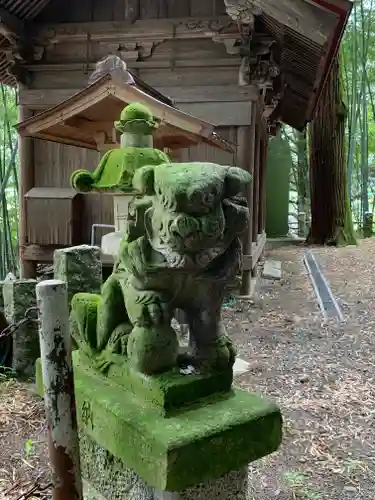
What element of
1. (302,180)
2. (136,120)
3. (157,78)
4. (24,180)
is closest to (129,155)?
(136,120)

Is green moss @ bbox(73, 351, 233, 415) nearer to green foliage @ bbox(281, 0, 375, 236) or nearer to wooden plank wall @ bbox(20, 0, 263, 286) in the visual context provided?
wooden plank wall @ bbox(20, 0, 263, 286)

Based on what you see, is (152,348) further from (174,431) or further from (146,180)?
(146,180)

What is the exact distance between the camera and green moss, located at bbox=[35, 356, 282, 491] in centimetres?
169

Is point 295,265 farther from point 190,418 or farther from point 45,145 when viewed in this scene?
point 190,418

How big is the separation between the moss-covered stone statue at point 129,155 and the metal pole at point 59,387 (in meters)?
1.60

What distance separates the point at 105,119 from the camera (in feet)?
17.5

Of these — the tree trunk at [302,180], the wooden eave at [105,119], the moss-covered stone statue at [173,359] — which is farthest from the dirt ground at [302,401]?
the tree trunk at [302,180]

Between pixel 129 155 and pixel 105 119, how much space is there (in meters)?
2.20

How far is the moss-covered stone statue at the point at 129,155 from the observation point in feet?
10.7

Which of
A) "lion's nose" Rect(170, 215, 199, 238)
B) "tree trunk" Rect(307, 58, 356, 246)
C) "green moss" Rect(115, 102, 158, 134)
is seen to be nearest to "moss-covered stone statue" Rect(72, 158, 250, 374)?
"lion's nose" Rect(170, 215, 199, 238)

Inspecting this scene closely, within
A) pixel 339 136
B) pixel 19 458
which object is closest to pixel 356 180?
pixel 339 136

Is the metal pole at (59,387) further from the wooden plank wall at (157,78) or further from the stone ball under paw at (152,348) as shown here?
the wooden plank wall at (157,78)

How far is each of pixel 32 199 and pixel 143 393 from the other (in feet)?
18.8

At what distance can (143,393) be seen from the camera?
1881mm
